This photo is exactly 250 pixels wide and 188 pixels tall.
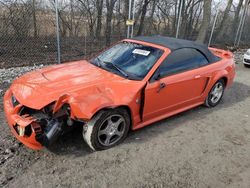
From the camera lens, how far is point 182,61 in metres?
4.27

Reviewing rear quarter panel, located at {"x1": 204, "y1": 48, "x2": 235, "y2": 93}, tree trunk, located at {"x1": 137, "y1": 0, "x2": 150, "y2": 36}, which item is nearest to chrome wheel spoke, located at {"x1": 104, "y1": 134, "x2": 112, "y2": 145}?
rear quarter panel, located at {"x1": 204, "y1": 48, "x2": 235, "y2": 93}

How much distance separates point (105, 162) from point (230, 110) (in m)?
3.30

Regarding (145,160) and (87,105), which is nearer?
(87,105)

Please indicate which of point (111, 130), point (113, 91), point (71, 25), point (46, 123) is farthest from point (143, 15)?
point (46, 123)

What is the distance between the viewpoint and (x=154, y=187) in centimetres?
290

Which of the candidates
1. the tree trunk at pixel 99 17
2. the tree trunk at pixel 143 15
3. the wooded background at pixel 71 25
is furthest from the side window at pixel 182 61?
the tree trunk at pixel 143 15

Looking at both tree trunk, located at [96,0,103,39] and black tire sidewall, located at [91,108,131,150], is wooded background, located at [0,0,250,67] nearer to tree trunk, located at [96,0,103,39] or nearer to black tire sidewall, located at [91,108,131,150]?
tree trunk, located at [96,0,103,39]

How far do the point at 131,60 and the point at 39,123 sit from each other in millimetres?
1799

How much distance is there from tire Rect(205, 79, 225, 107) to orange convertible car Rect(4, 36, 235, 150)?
160 mm

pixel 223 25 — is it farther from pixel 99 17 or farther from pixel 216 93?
pixel 216 93

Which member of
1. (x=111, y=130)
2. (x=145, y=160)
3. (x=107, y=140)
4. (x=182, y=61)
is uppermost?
(x=182, y=61)

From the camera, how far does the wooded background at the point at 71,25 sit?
6852 mm

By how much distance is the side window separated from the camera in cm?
396


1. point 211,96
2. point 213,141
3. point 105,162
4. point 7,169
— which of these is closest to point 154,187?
point 105,162
